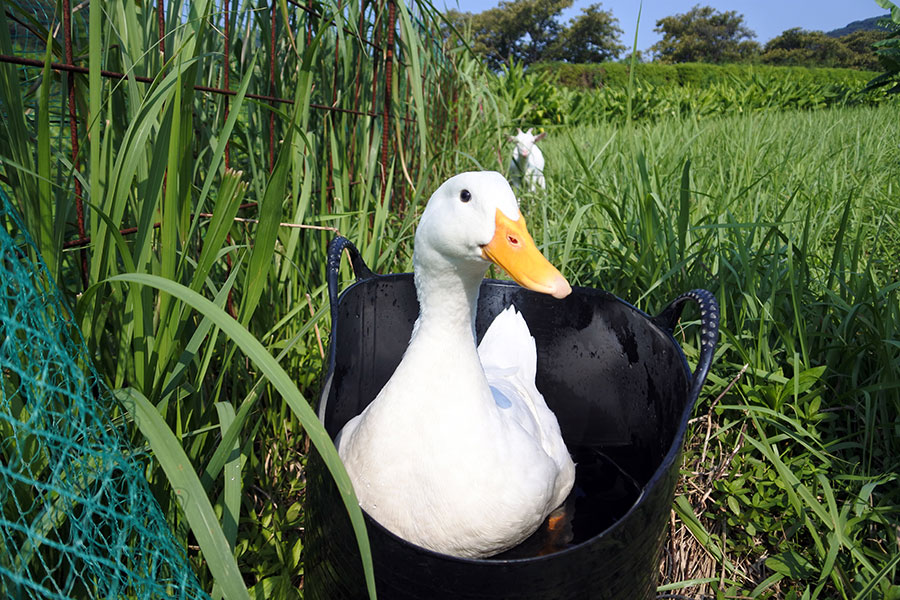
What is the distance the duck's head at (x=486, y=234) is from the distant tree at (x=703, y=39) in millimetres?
50747

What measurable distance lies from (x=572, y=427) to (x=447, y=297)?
83 centimetres

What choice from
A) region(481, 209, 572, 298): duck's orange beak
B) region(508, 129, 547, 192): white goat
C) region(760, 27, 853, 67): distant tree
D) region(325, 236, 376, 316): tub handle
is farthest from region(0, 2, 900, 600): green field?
region(760, 27, 853, 67): distant tree

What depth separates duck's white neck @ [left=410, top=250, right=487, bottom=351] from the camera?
3.53ft

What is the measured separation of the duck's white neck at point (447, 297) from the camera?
3.53ft

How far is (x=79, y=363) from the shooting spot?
0.86 metres

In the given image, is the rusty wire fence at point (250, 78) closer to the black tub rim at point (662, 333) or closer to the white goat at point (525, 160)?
the black tub rim at point (662, 333)

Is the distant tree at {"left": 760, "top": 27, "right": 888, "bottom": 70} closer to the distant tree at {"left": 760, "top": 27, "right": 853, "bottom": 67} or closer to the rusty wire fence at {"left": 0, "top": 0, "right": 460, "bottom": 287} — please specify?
the distant tree at {"left": 760, "top": 27, "right": 853, "bottom": 67}

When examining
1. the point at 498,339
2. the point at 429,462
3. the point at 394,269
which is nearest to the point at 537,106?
the point at 394,269

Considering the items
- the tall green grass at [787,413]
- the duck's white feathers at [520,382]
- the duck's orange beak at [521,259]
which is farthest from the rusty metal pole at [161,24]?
the tall green grass at [787,413]

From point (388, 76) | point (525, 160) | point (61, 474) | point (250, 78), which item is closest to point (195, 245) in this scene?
point (250, 78)

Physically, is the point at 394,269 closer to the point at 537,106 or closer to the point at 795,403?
the point at 795,403

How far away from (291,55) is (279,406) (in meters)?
1.08

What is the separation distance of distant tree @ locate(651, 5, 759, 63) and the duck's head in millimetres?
50747

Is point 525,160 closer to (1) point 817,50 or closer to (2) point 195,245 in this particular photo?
(2) point 195,245
